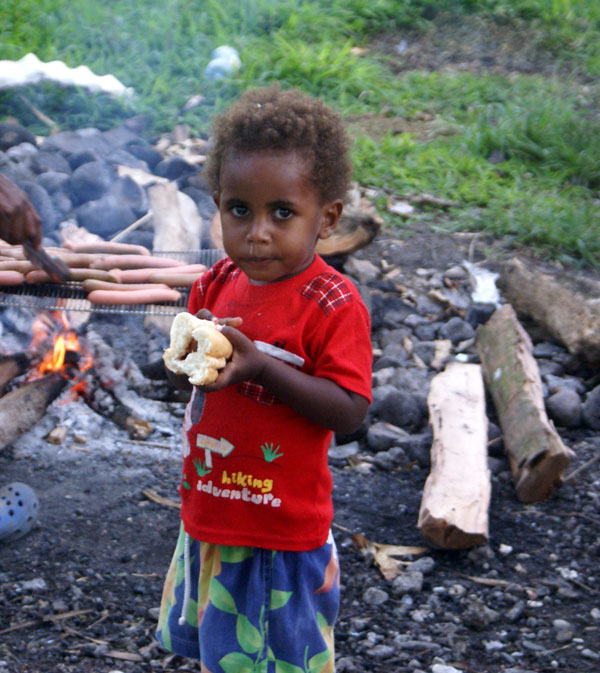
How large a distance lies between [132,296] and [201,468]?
2.07 m

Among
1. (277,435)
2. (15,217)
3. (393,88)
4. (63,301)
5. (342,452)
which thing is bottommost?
(342,452)

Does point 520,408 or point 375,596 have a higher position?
point 520,408

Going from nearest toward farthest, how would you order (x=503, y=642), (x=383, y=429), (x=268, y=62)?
(x=503, y=642) < (x=383, y=429) < (x=268, y=62)

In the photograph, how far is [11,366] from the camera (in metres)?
3.97

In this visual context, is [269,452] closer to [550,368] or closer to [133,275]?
[133,275]

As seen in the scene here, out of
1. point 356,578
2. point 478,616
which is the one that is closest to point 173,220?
point 356,578

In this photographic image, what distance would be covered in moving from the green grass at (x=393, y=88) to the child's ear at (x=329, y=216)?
12.4 ft

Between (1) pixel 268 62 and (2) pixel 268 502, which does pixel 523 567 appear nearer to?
(2) pixel 268 502

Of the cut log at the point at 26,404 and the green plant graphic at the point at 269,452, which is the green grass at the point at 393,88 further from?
the green plant graphic at the point at 269,452

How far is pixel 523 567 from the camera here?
303 centimetres

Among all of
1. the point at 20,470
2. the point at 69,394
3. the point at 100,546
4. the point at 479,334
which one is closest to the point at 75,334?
the point at 69,394

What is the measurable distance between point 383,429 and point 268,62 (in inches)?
203

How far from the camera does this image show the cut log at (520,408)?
3.37 metres

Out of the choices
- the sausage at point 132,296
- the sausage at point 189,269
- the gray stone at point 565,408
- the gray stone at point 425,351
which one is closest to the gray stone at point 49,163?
the sausage at point 189,269
